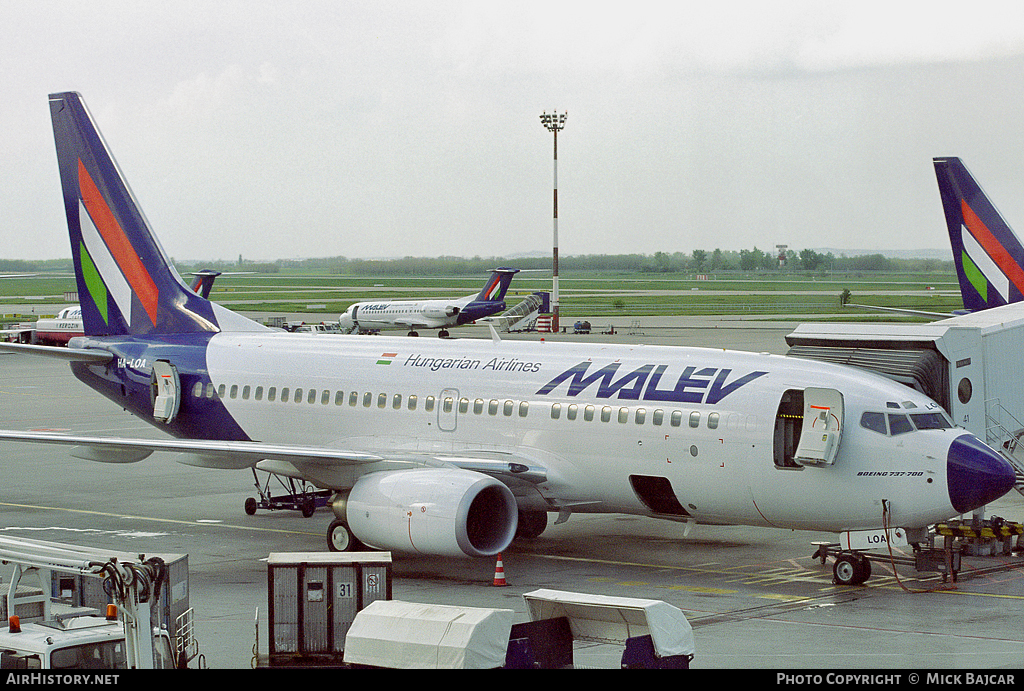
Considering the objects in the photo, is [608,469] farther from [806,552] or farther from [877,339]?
[877,339]

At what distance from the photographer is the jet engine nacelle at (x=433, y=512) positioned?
20.5 meters

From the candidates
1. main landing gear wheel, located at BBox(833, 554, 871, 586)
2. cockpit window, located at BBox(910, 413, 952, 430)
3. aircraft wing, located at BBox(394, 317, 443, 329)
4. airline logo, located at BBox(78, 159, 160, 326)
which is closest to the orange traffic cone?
main landing gear wheel, located at BBox(833, 554, 871, 586)

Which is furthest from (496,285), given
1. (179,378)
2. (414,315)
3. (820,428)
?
(820,428)

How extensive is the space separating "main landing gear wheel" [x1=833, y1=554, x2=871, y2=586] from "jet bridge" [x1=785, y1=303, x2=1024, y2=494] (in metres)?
4.28

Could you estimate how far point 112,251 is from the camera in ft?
96.1

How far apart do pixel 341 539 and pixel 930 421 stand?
399 inches

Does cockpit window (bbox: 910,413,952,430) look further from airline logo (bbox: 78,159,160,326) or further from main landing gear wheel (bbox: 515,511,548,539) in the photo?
airline logo (bbox: 78,159,160,326)

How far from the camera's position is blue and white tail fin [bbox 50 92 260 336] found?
2900 centimetres

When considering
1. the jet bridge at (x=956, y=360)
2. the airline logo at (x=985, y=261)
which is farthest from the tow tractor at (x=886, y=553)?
the airline logo at (x=985, y=261)

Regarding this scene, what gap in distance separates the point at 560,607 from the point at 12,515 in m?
17.4

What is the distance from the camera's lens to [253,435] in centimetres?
2633

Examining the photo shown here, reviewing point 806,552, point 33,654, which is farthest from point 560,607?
point 806,552

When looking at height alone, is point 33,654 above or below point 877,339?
below
